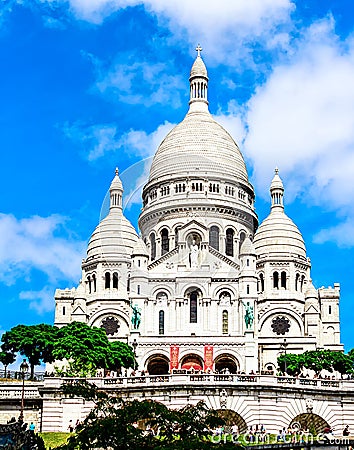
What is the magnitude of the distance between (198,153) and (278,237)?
16.0 m

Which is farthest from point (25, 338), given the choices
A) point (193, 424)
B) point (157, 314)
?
point (193, 424)

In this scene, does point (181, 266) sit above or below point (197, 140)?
below

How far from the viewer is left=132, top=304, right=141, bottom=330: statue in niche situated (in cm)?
9438

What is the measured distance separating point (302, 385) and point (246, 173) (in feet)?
213

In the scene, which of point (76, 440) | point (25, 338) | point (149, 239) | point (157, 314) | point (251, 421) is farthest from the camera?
point (149, 239)

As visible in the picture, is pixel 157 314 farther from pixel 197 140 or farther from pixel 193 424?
pixel 193 424

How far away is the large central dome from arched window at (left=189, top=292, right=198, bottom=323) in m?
18.9

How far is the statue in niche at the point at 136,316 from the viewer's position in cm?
9438

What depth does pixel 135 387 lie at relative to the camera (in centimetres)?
5416

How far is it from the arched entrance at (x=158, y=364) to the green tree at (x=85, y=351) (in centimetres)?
821

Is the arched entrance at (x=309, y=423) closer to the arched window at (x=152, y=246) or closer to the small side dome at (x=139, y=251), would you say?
the small side dome at (x=139, y=251)

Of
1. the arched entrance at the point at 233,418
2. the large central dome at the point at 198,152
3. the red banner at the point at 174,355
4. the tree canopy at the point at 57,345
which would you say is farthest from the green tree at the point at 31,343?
the large central dome at the point at 198,152

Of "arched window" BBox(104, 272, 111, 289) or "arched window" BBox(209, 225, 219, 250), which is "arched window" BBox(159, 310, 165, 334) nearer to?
"arched window" BBox(104, 272, 111, 289)

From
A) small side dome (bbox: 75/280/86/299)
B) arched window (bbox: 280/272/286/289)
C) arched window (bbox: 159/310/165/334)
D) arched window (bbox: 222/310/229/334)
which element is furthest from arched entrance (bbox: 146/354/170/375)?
arched window (bbox: 280/272/286/289)
